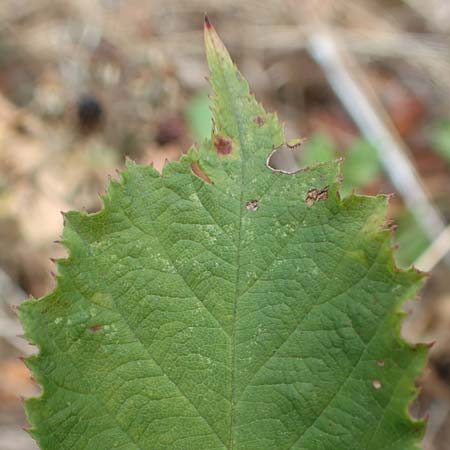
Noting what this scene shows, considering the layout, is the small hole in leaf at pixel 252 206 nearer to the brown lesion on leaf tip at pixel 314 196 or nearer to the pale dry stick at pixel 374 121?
the brown lesion on leaf tip at pixel 314 196

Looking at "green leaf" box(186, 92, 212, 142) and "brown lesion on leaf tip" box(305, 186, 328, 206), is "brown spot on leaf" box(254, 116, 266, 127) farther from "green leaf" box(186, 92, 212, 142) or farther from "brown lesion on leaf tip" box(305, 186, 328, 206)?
"green leaf" box(186, 92, 212, 142)

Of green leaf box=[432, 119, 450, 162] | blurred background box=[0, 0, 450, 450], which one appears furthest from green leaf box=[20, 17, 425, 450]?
green leaf box=[432, 119, 450, 162]

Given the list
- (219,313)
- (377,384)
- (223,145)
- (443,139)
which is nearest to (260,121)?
(223,145)

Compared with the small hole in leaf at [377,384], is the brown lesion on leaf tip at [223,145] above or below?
above

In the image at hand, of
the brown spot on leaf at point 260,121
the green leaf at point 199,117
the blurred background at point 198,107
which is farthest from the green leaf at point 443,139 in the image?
the brown spot on leaf at point 260,121

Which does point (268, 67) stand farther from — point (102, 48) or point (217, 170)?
point (217, 170)

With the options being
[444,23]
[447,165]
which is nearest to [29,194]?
[447,165]

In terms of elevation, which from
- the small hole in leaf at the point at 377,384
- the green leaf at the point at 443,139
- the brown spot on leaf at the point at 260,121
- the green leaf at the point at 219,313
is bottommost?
the small hole in leaf at the point at 377,384
